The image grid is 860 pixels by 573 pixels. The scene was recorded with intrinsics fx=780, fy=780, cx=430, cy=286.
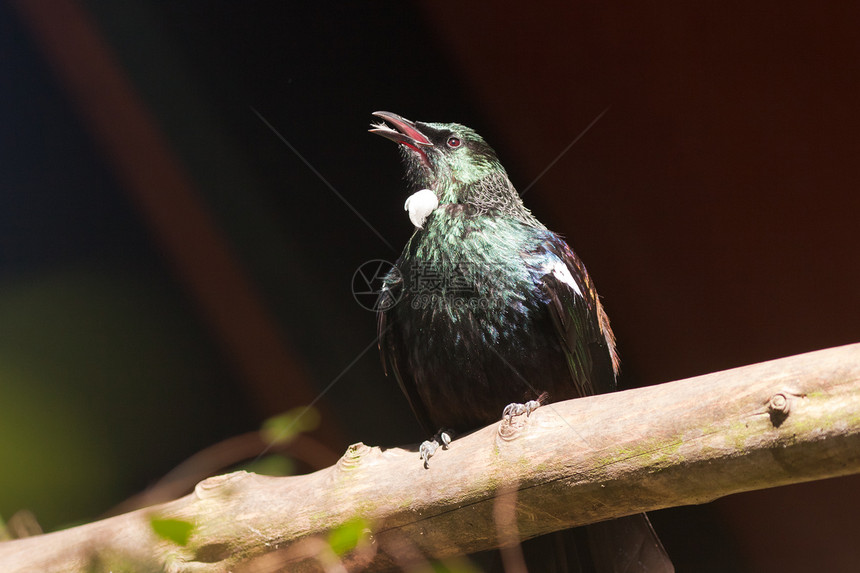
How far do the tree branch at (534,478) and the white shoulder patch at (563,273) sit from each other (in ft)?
2.07

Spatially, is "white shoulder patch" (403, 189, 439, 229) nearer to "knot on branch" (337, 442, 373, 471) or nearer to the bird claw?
the bird claw

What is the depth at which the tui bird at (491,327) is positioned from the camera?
2.24m

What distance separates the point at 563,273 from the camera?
2316 mm

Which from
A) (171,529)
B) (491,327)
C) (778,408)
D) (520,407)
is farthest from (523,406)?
(171,529)

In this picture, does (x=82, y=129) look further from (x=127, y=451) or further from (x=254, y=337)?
(x=127, y=451)

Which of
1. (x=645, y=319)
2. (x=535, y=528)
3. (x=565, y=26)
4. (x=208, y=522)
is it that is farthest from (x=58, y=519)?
(x=565, y=26)

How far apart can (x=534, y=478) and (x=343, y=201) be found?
6.53 feet

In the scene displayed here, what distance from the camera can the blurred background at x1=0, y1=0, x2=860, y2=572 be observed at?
2.79 meters

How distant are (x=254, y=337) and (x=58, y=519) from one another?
3.34ft

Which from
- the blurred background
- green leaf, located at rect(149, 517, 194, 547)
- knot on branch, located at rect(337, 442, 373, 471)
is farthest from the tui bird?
green leaf, located at rect(149, 517, 194, 547)

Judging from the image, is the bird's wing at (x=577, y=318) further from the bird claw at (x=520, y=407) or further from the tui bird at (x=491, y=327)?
the bird claw at (x=520, y=407)

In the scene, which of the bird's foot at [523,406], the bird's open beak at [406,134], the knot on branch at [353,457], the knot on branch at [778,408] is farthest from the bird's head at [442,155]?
the knot on branch at [778,408]

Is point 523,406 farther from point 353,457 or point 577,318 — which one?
point 353,457

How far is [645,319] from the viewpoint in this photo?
10.4ft
